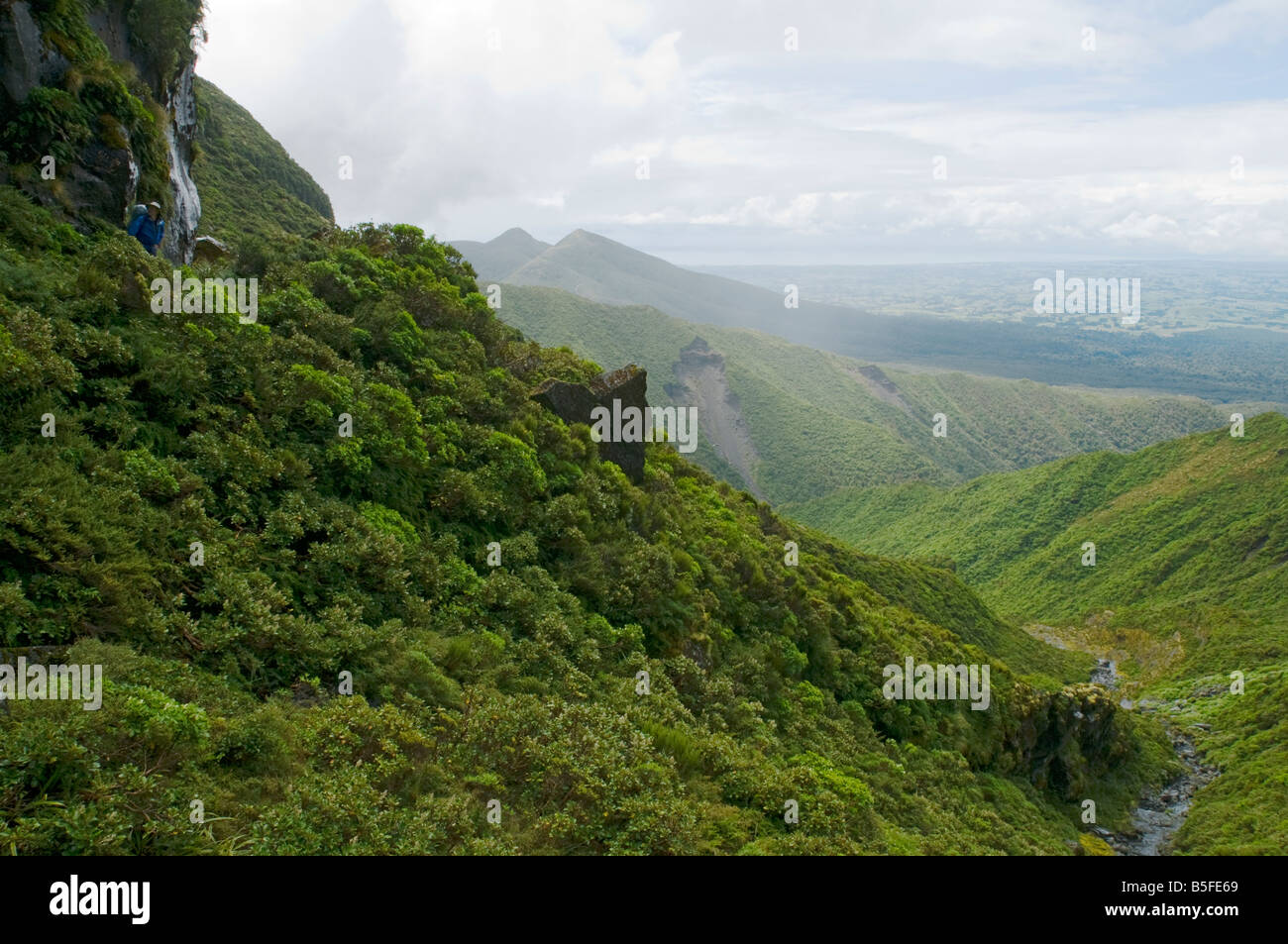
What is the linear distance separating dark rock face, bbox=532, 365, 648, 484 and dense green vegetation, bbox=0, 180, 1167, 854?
2.90 ft

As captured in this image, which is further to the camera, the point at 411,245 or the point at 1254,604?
the point at 1254,604

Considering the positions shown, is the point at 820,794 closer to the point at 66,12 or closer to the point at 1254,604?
the point at 66,12

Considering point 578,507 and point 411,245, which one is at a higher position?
point 411,245

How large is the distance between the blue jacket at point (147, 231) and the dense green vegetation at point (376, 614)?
3.98 feet

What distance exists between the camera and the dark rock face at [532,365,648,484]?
19.7 meters

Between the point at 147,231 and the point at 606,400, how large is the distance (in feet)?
37.8

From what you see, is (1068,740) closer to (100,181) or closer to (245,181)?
(100,181)

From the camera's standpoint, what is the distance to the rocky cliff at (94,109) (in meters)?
13.3

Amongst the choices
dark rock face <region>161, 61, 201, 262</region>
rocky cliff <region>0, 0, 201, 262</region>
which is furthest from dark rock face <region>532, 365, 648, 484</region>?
rocky cliff <region>0, 0, 201, 262</region>

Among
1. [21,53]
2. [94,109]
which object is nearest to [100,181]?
[94,109]

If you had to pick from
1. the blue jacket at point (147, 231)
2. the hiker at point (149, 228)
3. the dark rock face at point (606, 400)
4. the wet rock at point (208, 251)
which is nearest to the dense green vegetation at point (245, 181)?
the wet rock at point (208, 251)
